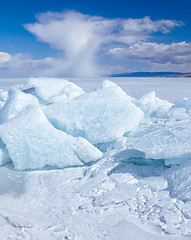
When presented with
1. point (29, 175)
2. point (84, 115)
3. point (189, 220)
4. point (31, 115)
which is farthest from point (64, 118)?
point (189, 220)

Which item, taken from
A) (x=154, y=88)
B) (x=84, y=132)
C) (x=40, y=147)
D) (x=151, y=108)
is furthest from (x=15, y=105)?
(x=154, y=88)

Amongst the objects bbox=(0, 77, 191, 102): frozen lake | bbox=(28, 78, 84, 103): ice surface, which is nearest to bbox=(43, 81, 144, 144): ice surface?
bbox=(28, 78, 84, 103): ice surface

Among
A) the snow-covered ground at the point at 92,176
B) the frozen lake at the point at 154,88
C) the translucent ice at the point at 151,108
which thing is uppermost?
the frozen lake at the point at 154,88

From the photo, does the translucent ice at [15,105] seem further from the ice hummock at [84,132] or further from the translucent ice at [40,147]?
the translucent ice at [40,147]

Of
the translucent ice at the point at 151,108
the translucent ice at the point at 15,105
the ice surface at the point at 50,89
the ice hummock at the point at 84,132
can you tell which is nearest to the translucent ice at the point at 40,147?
the ice hummock at the point at 84,132

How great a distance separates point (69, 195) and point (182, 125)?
6.07ft

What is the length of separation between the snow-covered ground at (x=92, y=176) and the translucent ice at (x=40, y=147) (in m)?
0.01

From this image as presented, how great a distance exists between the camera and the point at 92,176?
2.93 metres

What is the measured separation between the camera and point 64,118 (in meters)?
3.93

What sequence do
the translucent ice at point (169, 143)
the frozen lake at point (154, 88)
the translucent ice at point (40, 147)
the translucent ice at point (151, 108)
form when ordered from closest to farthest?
the translucent ice at point (169, 143), the translucent ice at point (40, 147), the translucent ice at point (151, 108), the frozen lake at point (154, 88)

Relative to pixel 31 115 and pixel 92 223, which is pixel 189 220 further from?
pixel 31 115

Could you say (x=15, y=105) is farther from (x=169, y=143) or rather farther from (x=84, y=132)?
(x=169, y=143)

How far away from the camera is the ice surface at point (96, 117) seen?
3803 millimetres

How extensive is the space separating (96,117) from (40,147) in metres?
1.11
